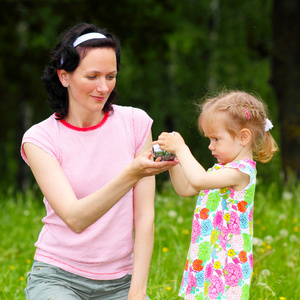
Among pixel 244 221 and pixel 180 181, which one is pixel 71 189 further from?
pixel 244 221

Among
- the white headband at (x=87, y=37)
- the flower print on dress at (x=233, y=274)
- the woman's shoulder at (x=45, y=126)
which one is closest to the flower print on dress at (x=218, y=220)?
the flower print on dress at (x=233, y=274)

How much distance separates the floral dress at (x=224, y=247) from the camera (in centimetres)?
297

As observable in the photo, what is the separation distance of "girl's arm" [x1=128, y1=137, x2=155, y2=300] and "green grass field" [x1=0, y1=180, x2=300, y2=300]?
0.71m

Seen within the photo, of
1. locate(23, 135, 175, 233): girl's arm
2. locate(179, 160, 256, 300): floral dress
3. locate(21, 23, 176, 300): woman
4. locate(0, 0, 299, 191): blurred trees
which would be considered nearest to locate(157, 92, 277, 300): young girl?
locate(179, 160, 256, 300): floral dress

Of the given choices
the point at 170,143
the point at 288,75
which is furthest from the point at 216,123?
the point at 288,75

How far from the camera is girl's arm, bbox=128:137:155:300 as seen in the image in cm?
Result: 316

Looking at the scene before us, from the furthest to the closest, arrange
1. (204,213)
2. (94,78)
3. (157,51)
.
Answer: (157,51), (94,78), (204,213)

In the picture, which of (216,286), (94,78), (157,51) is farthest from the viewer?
(157,51)

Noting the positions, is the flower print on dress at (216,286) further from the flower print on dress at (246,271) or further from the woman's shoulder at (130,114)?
the woman's shoulder at (130,114)

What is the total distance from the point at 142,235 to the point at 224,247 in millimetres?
489

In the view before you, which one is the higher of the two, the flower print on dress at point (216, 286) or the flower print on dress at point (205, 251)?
the flower print on dress at point (205, 251)

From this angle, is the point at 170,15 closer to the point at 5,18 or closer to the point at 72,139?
the point at 5,18

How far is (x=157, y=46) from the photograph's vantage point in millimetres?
12445

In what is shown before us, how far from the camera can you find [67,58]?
3221mm
